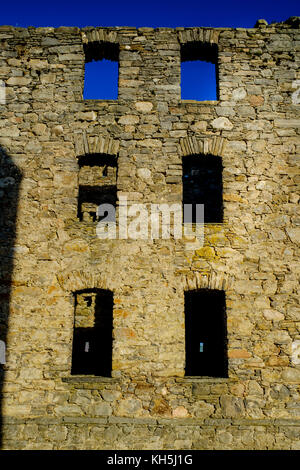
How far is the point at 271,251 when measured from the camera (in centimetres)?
684

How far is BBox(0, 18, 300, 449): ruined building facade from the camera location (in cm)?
619

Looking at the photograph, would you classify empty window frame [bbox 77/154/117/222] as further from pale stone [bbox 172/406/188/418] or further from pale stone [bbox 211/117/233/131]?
pale stone [bbox 172/406/188/418]

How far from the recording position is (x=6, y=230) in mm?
6922

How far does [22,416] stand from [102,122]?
18.6 feet

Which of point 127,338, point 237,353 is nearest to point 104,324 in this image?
point 127,338

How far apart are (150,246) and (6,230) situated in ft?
9.16

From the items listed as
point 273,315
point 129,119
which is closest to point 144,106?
point 129,119

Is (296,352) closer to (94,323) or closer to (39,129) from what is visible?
(94,323)

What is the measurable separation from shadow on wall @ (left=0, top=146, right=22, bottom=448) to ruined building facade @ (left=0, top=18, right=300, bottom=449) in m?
0.03

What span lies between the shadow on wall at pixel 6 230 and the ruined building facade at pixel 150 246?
3 centimetres

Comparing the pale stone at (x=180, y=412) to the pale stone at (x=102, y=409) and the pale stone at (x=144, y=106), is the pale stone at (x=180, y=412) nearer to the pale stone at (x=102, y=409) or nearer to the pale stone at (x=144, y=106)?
the pale stone at (x=102, y=409)

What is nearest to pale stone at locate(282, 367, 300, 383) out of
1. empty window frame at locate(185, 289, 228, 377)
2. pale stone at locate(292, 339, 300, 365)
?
pale stone at locate(292, 339, 300, 365)
